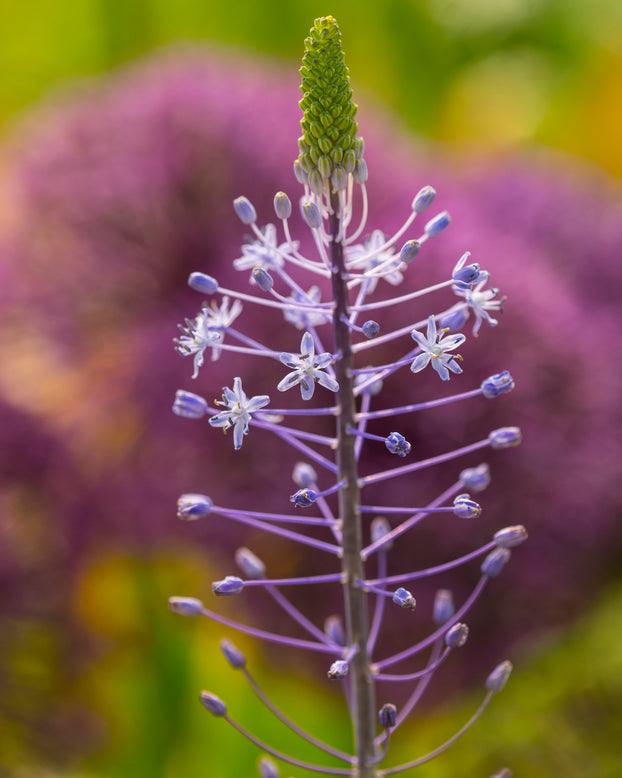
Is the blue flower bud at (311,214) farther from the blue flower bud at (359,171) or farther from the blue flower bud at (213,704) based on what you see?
the blue flower bud at (213,704)

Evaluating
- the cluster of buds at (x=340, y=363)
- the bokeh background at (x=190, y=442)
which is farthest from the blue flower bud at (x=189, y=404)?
the bokeh background at (x=190, y=442)

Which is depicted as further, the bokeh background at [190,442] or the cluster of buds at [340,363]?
the bokeh background at [190,442]

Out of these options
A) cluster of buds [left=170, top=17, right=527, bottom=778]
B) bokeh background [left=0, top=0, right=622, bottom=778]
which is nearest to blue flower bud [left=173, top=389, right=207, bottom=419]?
cluster of buds [left=170, top=17, right=527, bottom=778]

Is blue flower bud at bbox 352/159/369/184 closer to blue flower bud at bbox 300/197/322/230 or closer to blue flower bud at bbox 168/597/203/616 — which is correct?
blue flower bud at bbox 300/197/322/230

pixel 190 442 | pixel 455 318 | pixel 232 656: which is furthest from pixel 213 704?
pixel 190 442

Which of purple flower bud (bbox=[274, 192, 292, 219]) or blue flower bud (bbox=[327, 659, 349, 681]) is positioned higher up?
purple flower bud (bbox=[274, 192, 292, 219])

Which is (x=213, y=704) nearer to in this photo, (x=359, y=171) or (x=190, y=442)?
(x=359, y=171)

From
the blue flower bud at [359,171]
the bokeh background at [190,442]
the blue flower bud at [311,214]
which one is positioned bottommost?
the bokeh background at [190,442]

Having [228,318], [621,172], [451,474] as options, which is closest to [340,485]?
[228,318]
